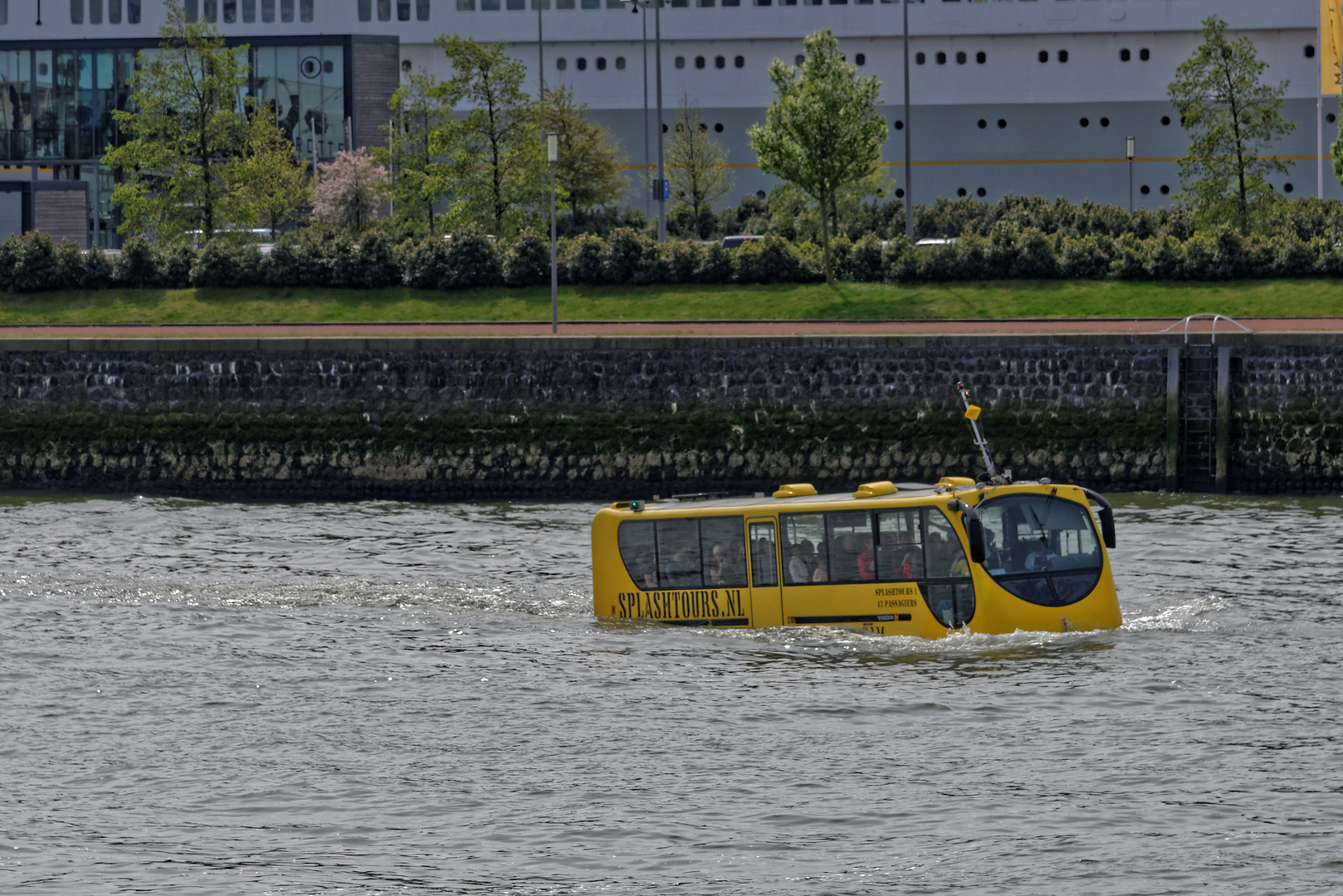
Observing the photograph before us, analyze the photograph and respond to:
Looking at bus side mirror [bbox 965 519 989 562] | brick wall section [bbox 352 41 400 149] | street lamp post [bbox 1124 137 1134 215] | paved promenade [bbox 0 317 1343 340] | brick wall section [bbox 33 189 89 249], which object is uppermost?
brick wall section [bbox 352 41 400 149]

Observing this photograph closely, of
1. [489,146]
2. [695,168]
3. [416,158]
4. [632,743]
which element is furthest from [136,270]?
[632,743]

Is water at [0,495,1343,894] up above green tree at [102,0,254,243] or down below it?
below

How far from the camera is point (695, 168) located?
70.6 meters

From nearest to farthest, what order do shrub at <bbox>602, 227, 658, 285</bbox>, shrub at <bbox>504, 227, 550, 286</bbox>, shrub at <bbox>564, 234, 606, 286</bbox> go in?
1. shrub at <bbox>602, 227, 658, 285</bbox>
2. shrub at <bbox>564, 234, 606, 286</bbox>
3. shrub at <bbox>504, 227, 550, 286</bbox>

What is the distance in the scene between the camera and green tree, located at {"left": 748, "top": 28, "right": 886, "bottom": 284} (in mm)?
41219

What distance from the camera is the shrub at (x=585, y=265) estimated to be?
42031 millimetres

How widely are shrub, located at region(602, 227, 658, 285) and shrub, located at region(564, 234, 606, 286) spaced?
16cm

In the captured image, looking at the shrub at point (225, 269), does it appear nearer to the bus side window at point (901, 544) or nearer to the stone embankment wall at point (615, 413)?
the stone embankment wall at point (615, 413)

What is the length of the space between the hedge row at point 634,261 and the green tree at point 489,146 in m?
5.44

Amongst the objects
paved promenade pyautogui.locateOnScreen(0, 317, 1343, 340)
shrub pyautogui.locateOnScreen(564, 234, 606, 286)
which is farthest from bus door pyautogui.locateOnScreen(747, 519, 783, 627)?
shrub pyautogui.locateOnScreen(564, 234, 606, 286)

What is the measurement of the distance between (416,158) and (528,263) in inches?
467

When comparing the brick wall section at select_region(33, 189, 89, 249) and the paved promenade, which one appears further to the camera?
the brick wall section at select_region(33, 189, 89, 249)

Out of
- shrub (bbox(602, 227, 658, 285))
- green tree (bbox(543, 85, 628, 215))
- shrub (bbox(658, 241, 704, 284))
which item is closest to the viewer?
shrub (bbox(658, 241, 704, 284))

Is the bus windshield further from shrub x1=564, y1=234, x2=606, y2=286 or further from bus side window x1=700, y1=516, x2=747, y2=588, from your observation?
shrub x1=564, y1=234, x2=606, y2=286
